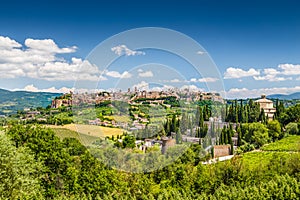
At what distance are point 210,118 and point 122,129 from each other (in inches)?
618

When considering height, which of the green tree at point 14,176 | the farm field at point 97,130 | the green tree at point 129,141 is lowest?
the green tree at point 14,176

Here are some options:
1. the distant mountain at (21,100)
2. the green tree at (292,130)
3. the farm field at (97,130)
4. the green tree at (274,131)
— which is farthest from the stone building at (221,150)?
the farm field at (97,130)

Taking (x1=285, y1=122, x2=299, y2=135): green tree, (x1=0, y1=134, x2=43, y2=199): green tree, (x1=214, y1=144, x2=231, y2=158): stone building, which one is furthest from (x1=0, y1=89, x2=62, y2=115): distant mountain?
(x1=285, y1=122, x2=299, y2=135): green tree

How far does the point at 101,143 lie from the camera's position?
1493cm

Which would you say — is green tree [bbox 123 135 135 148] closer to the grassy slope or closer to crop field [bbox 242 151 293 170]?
crop field [bbox 242 151 293 170]

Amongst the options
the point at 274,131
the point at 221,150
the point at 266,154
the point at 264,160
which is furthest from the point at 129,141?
the point at 274,131

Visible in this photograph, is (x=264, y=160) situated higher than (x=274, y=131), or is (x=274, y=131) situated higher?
(x=274, y=131)

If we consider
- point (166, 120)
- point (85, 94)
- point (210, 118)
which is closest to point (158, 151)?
point (166, 120)

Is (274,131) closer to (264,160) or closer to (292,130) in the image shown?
(292,130)

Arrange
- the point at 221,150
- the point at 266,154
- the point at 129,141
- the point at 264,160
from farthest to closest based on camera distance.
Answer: the point at 221,150 → the point at 266,154 → the point at 264,160 → the point at 129,141

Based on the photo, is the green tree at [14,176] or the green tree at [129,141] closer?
the green tree at [129,141]

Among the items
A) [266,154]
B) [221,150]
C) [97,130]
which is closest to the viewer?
[97,130]

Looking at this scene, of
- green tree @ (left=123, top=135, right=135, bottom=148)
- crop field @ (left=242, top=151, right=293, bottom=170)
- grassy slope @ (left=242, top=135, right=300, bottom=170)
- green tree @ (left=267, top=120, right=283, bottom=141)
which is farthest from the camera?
green tree @ (left=267, top=120, right=283, bottom=141)

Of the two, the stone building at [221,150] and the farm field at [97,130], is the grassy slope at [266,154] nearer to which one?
the stone building at [221,150]
